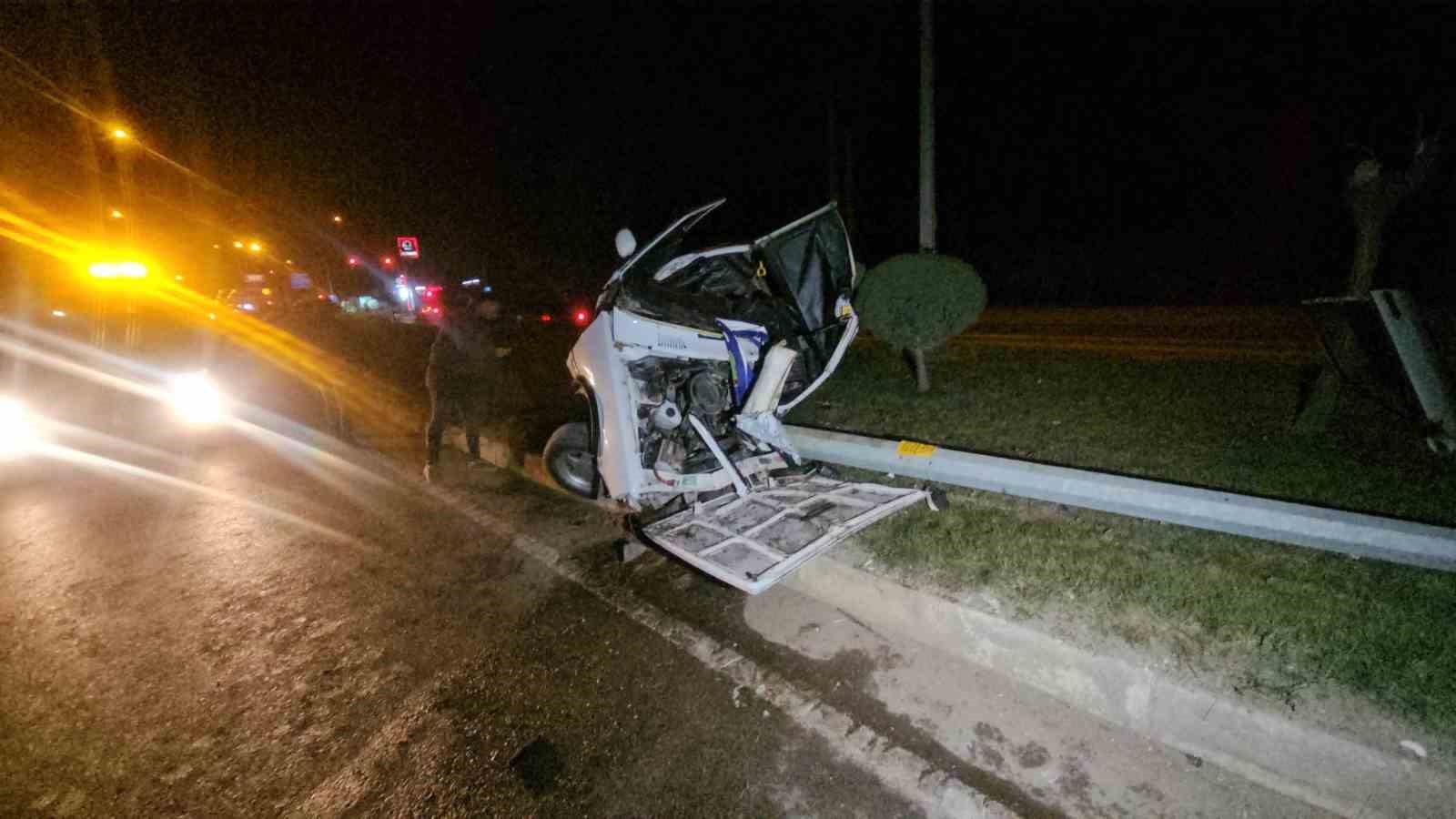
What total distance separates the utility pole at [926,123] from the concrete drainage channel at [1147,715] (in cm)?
459

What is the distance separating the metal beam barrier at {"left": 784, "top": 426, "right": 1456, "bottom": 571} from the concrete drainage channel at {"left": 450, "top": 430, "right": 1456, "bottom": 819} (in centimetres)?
92

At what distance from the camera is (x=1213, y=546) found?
3104 millimetres

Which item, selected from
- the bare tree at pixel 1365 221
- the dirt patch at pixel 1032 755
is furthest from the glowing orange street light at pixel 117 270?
the bare tree at pixel 1365 221

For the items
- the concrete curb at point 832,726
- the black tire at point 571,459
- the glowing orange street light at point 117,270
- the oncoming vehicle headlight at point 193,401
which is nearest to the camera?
the concrete curb at point 832,726

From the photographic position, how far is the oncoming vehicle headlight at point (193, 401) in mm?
8180

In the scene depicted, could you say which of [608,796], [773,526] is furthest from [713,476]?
[608,796]

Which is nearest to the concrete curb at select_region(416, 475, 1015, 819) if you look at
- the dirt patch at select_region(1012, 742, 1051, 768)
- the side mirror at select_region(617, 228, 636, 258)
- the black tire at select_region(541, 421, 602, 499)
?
the dirt patch at select_region(1012, 742, 1051, 768)

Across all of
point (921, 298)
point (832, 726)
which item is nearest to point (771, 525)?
point (832, 726)

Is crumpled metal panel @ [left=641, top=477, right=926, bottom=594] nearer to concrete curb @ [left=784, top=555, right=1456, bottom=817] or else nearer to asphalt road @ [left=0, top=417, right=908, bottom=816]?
concrete curb @ [left=784, top=555, right=1456, bottom=817]

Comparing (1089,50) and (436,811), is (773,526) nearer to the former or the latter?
(436,811)

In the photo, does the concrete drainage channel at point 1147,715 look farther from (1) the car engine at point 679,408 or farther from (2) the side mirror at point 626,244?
(2) the side mirror at point 626,244

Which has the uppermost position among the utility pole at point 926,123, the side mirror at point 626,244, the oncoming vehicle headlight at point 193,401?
the utility pole at point 926,123

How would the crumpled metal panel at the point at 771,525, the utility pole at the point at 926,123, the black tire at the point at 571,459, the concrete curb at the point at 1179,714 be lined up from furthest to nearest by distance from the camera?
1. the utility pole at the point at 926,123
2. the black tire at the point at 571,459
3. the crumpled metal panel at the point at 771,525
4. the concrete curb at the point at 1179,714

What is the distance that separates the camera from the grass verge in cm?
229
